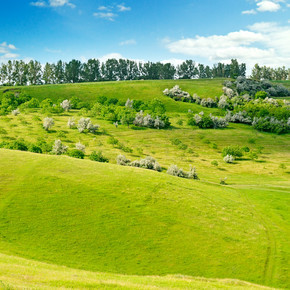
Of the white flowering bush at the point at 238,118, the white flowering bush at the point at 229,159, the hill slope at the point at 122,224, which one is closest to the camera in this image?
the hill slope at the point at 122,224

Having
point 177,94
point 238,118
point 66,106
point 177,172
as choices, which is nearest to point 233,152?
point 177,172

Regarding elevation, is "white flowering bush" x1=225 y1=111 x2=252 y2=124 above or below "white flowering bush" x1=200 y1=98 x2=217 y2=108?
below

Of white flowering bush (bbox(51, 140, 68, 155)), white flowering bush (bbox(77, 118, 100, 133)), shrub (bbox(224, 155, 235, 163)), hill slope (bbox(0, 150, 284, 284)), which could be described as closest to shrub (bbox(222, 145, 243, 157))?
shrub (bbox(224, 155, 235, 163))

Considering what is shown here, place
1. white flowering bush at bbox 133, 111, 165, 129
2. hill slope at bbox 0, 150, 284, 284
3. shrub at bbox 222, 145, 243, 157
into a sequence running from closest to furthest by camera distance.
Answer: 1. hill slope at bbox 0, 150, 284, 284
2. shrub at bbox 222, 145, 243, 157
3. white flowering bush at bbox 133, 111, 165, 129

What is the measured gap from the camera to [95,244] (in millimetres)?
26922

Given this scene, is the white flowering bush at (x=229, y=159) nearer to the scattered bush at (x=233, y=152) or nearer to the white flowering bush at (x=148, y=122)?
the scattered bush at (x=233, y=152)

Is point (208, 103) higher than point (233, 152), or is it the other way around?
point (208, 103)

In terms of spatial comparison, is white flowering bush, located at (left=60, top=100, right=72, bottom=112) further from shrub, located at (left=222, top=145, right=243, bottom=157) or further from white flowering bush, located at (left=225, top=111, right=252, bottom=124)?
shrub, located at (left=222, top=145, right=243, bottom=157)

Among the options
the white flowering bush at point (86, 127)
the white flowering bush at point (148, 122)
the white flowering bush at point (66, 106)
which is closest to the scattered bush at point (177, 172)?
the white flowering bush at point (86, 127)

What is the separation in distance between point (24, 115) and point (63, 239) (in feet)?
286

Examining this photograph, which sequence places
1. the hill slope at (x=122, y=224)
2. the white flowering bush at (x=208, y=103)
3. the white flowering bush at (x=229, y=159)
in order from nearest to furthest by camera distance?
the hill slope at (x=122, y=224), the white flowering bush at (x=229, y=159), the white flowering bush at (x=208, y=103)

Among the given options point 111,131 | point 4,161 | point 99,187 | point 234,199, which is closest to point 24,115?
point 111,131

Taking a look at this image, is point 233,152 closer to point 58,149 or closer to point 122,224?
point 58,149

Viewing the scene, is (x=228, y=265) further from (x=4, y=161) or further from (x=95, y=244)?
(x=4, y=161)
